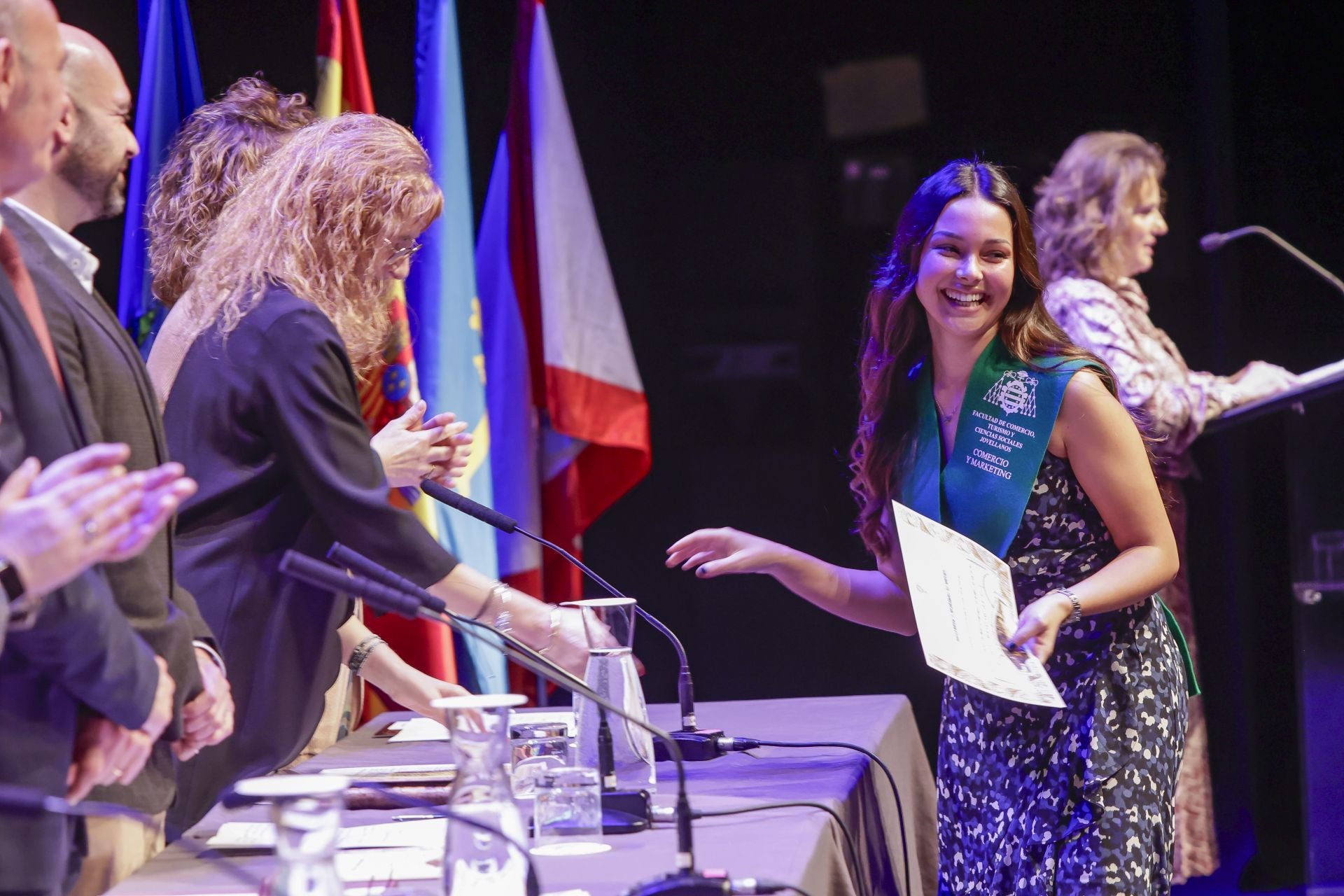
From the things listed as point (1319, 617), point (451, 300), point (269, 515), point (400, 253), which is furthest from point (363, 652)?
point (1319, 617)

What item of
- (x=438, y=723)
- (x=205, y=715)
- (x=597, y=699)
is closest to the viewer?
(x=597, y=699)

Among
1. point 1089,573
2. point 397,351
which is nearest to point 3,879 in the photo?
point 1089,573

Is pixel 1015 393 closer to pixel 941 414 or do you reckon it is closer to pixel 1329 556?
pixel 941 414

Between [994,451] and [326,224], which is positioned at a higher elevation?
[326,224]

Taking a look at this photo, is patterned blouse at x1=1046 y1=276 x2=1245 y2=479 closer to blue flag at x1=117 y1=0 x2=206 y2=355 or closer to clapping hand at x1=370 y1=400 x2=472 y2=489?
clapping hand at x1=370 y1=400 x2=472 y2=489

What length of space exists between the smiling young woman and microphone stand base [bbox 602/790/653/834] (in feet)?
1.52

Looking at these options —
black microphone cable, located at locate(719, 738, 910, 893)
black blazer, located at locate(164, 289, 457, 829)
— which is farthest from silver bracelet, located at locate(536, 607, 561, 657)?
black microphone cable, located at locate(719, 738, 910, 893)

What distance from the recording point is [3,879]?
1192 mm

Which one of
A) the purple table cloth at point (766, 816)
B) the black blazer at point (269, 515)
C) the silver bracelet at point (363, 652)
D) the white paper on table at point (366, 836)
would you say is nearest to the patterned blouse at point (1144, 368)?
the purple table cloth at point (766, 816)

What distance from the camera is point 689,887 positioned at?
121 cm

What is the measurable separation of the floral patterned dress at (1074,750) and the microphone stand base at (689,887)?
0.77 metres

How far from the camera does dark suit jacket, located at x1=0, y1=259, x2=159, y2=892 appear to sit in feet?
3.93

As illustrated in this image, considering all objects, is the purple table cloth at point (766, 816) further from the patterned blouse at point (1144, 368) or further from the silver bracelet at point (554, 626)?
the patterned blouse at point (1144, 368)

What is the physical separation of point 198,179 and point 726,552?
1.05 metres
